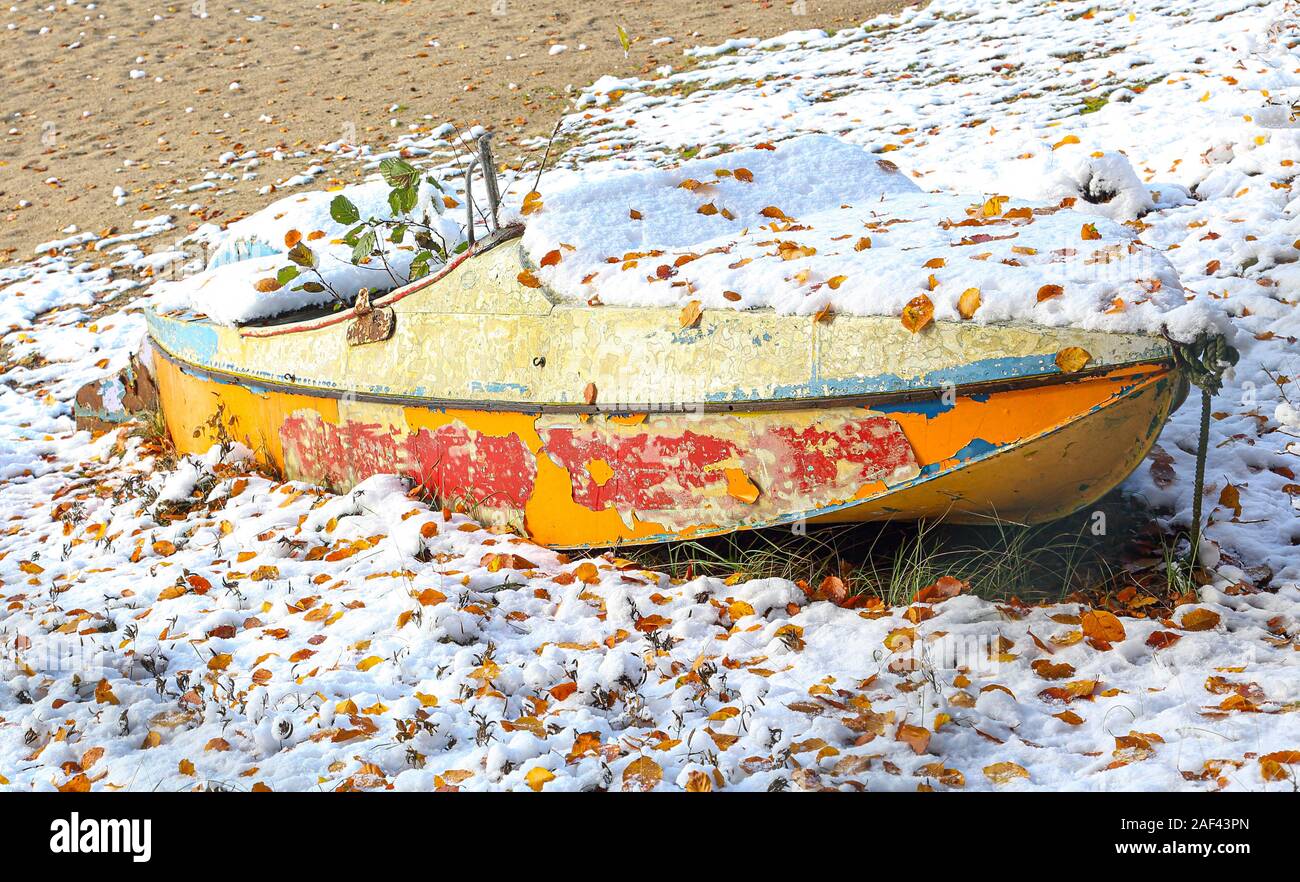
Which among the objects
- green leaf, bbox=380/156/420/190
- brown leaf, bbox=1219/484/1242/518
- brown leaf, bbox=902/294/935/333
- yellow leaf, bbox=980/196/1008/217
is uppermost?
→ green leaf, bbox=380/156/420/190

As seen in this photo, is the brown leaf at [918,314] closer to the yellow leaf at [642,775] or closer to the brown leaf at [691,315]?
the brown leaf at [691,315]

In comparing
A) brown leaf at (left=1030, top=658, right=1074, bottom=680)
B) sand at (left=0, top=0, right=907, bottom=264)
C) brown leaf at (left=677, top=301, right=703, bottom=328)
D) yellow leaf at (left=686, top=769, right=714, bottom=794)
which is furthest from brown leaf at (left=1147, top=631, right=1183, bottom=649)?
sand at (left=0, top=0, right=907, bottom=264)

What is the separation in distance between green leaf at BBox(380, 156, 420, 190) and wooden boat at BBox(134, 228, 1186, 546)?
42 cm

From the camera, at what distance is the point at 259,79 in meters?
12.6

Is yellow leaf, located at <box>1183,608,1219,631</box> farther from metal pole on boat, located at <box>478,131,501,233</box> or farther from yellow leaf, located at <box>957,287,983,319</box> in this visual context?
metal pole on boat, located at <box>478,131,501,233</box>

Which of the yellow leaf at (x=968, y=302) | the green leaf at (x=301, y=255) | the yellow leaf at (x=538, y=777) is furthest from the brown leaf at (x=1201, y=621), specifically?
the green leaf at (x=301, y=255)

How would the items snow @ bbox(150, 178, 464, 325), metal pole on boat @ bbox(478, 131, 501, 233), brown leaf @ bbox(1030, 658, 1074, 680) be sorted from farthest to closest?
snow @ bbox(150, 178, 464, 325) < metal pole on boat @ bbox(478, 131, 501, 233) < brown leaf @ bbox(1030, 658, 1074, 680)

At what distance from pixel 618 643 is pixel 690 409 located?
2.48 feet

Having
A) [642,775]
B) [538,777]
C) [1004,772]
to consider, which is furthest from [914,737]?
[538,777]

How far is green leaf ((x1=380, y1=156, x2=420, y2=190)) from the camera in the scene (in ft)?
13.0

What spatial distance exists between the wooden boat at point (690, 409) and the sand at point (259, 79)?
20.1ft

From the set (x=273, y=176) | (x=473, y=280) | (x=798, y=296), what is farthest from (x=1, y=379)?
(x=798, y=296)

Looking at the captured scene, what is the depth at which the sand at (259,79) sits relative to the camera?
10.4 meters
